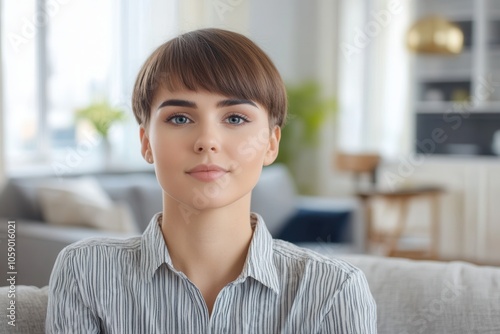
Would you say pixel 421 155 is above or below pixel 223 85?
below

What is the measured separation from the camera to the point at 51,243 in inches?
131

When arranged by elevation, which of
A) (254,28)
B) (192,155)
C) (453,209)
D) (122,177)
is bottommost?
(453,209)

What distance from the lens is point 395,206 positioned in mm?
6395

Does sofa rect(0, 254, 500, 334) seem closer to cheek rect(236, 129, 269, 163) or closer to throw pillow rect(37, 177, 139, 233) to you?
cheek rect(236, 129, 269, 163)

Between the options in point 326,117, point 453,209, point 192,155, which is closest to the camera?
point 192,155

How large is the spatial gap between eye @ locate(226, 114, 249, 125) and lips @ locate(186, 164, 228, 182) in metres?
0.07

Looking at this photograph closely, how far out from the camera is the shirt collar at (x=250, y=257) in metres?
1.04

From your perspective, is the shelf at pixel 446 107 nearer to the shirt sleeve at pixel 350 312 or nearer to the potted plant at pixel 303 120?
the potted plant at pixel 303 120

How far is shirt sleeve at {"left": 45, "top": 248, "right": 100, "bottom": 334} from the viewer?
1.05 meters

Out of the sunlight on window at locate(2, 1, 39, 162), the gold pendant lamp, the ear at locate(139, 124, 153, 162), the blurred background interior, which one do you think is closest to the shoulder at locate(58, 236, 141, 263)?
the ear at locate(139, 124, 153, 162)

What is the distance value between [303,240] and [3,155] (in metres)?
1.85

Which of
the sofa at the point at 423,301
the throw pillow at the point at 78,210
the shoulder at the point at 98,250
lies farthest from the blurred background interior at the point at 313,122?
the shoulder at the point at 98,250

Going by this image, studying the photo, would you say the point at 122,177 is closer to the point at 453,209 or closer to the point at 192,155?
the point at 453,209

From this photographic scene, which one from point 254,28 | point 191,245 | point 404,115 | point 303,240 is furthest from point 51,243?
point 404,115
